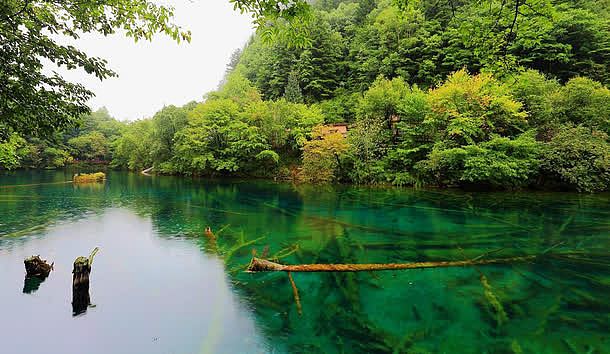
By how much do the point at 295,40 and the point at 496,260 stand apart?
797 cm

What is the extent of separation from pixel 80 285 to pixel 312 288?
4543mm

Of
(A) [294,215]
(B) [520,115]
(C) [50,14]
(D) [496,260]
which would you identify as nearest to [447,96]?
(B) [520,115]

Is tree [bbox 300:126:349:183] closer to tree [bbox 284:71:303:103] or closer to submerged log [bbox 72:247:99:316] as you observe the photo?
tree [bbox 284:71:303:103]

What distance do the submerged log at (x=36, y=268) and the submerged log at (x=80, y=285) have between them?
2176 millimetres

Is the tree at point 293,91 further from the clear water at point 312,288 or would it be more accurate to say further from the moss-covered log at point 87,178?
the clear water at point 312,288

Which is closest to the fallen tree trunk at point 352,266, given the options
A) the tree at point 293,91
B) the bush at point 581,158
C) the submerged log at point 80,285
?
the submerged log at point 80,285

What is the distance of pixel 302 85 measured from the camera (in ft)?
148

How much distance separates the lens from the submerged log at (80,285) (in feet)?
18.5

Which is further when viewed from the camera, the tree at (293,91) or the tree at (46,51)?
the tree at (293,91)

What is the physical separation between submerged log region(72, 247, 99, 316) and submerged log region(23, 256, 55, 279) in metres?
2.18

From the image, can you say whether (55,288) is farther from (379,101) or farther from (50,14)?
(379,101)

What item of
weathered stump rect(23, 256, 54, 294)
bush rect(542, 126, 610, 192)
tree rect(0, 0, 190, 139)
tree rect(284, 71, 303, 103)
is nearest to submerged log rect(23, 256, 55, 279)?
weathered stump rect(23, 256, 54, 294)

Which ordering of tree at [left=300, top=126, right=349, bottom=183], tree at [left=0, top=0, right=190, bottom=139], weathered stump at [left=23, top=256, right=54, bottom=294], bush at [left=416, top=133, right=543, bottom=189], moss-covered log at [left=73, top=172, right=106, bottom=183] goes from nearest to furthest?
tree at [left=0, top=0, right=190, bottom=139]
weathered stump at [left=23, top=256, right=54, bottom=294]
bush at [left=416, top=133, right=543, bottom=189]
tree at [left=300, top=126, right=349, bottom=183]
moss-covered log at [left=73, top=172, right=106, bottom=183]

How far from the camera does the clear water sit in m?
4.81
